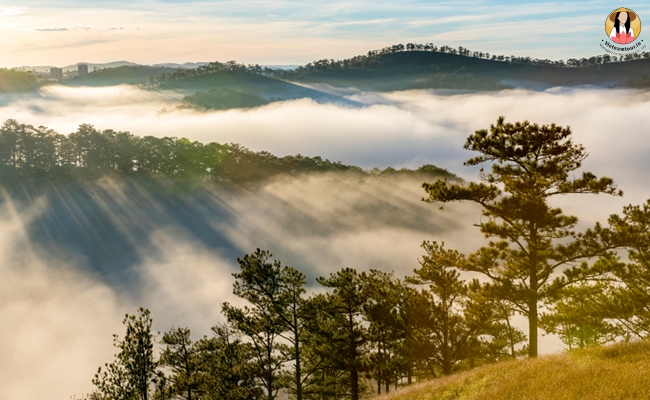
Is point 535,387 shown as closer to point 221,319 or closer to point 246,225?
point 221,319

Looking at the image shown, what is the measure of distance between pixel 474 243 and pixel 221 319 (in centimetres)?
7018

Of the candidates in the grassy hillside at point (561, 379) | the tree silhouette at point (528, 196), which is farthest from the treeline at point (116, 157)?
the grassy hillside at point (561, 379)

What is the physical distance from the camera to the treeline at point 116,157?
119m

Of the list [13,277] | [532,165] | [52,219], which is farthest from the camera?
[52,219]

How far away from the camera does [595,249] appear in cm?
2134

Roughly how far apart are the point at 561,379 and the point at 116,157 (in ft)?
400

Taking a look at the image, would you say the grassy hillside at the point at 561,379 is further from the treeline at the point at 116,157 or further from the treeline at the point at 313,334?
the treeline at the point at 116,157

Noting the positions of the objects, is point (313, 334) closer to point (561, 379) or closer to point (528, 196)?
point (528, 196)

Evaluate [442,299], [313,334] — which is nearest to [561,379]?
[442,299]

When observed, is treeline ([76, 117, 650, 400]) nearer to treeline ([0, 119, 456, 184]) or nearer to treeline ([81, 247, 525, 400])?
treeline ([81, 247, 525, 400])

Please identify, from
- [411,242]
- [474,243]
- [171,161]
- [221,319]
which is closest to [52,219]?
[171,161]

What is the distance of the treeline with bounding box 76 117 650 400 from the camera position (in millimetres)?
20984

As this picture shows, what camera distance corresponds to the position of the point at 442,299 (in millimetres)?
27672

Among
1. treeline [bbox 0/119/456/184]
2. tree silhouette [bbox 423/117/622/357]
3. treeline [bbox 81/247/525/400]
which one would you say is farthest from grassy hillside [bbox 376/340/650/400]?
treeline [bbox 0/119/456/184]
